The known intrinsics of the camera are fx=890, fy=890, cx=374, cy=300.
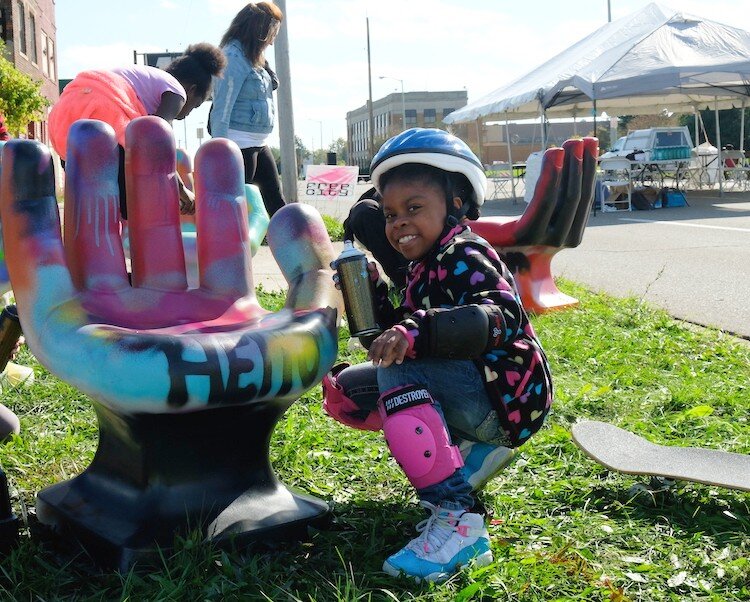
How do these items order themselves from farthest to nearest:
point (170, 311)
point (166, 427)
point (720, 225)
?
point (720, 225), point (170, 311), point (166, 427)

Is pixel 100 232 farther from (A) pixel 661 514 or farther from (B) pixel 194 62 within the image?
A: (B) pixel 194 62

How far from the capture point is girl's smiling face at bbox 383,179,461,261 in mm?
2314

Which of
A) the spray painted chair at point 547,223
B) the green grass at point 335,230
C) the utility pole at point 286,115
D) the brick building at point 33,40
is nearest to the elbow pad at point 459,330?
the spray painted chair at point 547,223

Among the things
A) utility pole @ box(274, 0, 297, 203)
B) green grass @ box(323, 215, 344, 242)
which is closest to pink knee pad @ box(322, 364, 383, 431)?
green grass @ box(323, 215, 344, 242)

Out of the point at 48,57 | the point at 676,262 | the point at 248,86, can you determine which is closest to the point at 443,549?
the point at 248,86

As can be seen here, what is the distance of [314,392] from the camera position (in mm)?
3646

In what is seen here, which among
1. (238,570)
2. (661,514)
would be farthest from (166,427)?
(661,514)

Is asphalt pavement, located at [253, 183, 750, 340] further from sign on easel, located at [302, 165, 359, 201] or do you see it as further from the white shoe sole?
the white shoe sole

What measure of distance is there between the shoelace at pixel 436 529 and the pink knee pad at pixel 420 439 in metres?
0.07

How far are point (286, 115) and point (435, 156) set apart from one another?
8736 millimetres

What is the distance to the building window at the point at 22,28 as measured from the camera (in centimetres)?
3241

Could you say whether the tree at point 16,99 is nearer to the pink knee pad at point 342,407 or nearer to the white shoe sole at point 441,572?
the pink knee pad at point 342,407

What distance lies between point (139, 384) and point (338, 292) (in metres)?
0.68

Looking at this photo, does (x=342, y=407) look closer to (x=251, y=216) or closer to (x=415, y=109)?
(x=251, y=216)
